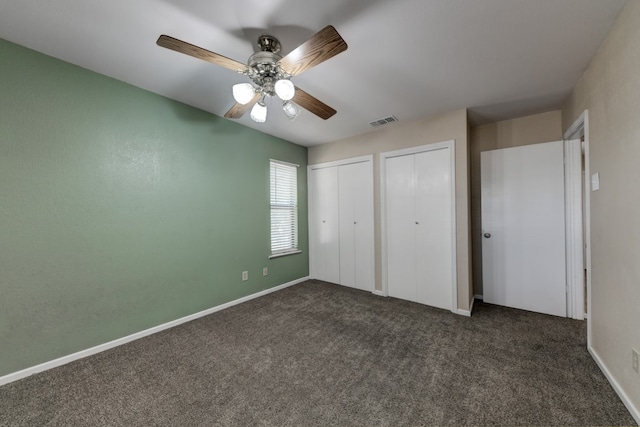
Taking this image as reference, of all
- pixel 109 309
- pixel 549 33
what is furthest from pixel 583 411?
pixel 109 309

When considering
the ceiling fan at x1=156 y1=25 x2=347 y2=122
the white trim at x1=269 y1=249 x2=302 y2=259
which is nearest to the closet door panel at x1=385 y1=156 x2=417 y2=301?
the white trim at x1=269 y1=249 x2=302 y2=259

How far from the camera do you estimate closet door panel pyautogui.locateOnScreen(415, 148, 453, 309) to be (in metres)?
2.92

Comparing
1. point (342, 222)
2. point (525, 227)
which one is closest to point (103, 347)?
point (342, 222)

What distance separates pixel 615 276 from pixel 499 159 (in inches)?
73.5

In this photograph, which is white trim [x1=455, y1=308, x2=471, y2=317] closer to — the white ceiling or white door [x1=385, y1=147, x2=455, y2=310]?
white door [x1=385, y1=147, x2=455, y2=310]

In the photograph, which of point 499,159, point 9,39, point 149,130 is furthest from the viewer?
point 499,159

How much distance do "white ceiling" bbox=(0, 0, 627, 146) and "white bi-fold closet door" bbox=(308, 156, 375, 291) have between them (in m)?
1.43

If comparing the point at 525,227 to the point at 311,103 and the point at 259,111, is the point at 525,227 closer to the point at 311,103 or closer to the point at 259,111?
the point at 311,103

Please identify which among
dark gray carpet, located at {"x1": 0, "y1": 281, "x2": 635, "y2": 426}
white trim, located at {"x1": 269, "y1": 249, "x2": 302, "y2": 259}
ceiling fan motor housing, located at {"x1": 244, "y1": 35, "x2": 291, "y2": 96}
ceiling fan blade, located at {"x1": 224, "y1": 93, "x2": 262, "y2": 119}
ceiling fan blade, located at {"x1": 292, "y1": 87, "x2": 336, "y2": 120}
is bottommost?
dark gray carpet, located at {"x1": 0, "y1": 281, "x2": 635, "y2": 426}

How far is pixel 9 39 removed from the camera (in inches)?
66.4

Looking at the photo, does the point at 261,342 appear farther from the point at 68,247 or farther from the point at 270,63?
the point at 270,63

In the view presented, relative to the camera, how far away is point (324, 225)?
13.6 feet

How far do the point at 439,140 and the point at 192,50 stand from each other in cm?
270

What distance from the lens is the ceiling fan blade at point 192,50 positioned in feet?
4.23
